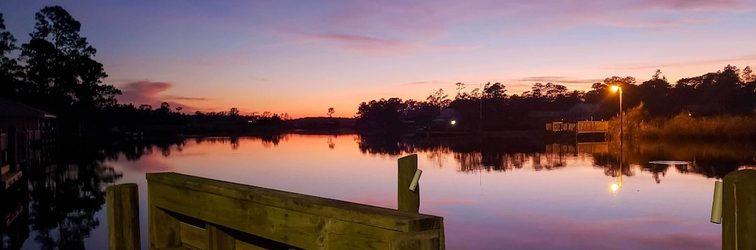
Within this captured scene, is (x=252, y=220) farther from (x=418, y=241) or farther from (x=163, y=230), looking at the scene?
(x=418, y=241)

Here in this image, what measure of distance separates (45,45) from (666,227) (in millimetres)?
62484

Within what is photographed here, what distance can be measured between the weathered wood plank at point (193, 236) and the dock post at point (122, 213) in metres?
0.58

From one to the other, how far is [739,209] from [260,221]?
3.19m

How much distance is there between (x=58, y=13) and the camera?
6556cm

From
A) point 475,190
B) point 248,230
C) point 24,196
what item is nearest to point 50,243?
point 24,196

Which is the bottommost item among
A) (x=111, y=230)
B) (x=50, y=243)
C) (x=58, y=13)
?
(x=50, y=243)

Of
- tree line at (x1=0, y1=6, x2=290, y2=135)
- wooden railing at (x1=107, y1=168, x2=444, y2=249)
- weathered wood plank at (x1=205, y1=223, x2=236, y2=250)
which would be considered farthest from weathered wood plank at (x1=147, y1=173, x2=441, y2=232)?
tree line at (x1=0, y1=6, x2=290, y2=135)

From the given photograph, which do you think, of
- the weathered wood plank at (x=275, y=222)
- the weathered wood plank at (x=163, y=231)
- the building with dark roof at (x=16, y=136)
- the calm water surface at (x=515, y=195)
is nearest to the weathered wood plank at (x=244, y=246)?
the weathered wood plank at (x=275, y=222)

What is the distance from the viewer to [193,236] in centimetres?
483

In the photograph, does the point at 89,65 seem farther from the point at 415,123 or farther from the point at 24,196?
the point at 415,123

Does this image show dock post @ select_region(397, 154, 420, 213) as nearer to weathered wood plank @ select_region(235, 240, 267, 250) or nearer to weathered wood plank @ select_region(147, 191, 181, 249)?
weathered wood plank @ select_region(147, 191, 181, 249)

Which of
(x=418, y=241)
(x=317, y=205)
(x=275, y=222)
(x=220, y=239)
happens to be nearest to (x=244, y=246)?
(x=220, y=239)

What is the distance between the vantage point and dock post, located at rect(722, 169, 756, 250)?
4.38 meters

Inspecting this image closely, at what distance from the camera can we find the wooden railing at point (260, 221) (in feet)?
9.04
